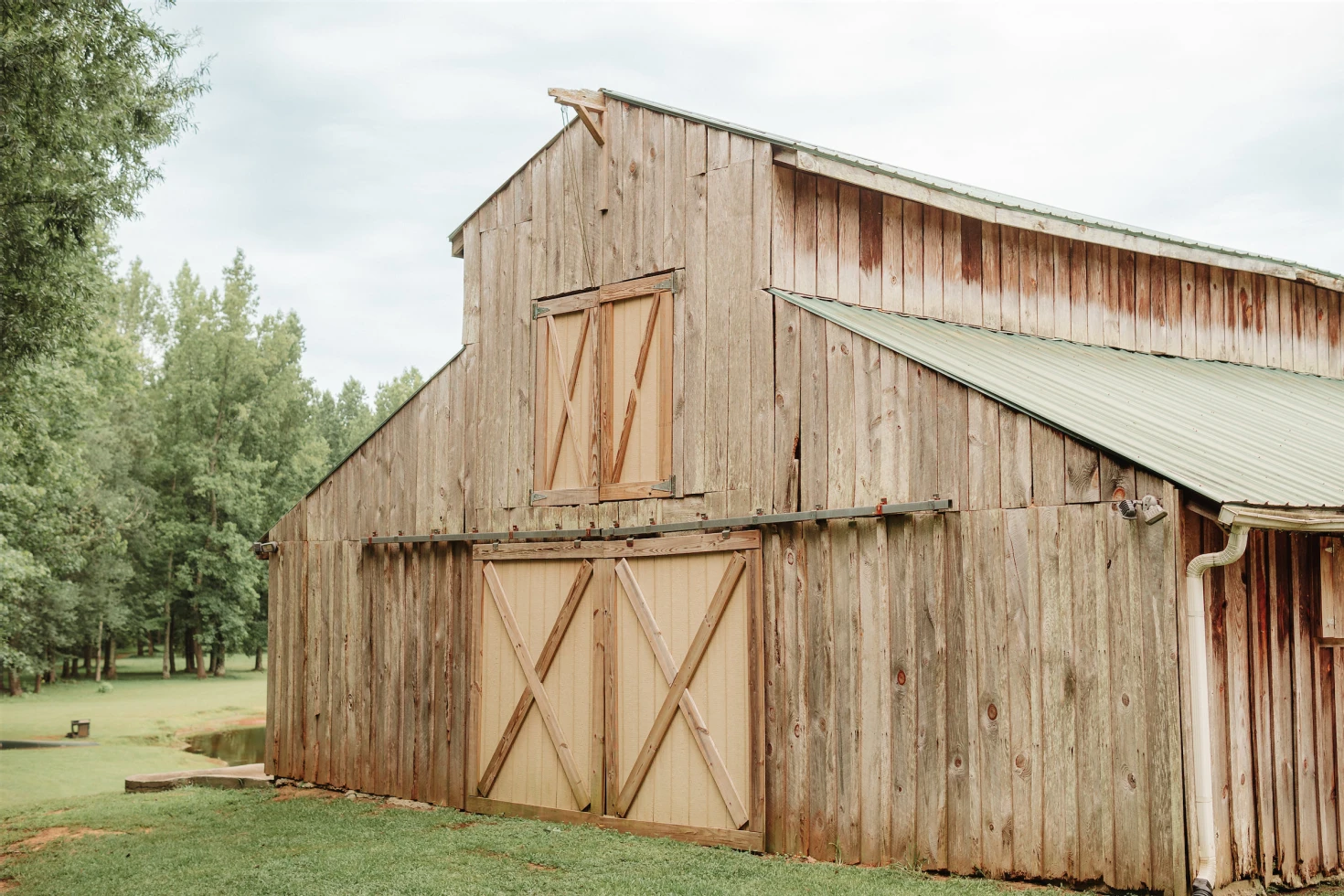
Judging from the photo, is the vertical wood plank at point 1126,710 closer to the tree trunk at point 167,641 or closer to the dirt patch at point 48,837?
the dirt patch at point 48,837

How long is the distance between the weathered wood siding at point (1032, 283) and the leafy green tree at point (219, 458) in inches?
1412

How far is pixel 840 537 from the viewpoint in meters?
9.38

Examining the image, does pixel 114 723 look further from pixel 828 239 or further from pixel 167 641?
pixel 828 239

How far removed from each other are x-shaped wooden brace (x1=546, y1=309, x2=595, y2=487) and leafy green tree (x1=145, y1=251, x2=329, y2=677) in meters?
33.5

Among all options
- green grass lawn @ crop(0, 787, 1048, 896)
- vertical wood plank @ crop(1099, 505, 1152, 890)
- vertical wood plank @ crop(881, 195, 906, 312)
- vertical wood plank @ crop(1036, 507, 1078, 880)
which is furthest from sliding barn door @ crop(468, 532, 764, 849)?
vertical wood plank @ crop(1099, 505, 1152, 890)

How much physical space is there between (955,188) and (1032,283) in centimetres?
135

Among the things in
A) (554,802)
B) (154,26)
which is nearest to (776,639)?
(554,802)

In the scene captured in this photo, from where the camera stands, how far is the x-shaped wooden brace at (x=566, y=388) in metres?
11.7

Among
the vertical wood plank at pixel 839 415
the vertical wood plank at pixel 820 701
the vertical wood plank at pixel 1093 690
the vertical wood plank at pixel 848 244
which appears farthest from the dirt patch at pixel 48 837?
the vertical wood plank at pixel 1093 690

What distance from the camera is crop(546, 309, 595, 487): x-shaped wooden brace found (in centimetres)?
1168

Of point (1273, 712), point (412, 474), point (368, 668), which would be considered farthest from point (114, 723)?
point (1273, 712)

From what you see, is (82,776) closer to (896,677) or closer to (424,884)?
(424,884)

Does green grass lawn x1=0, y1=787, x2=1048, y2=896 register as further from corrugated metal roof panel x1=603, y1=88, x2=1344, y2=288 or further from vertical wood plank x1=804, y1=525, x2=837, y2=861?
corrugated metal roof panel x1=603, y1=88, x2=1344, y2=288

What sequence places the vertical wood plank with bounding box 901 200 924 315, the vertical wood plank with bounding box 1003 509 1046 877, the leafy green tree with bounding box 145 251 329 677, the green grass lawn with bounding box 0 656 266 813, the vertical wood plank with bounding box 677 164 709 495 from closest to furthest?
1. the vertical wood plank with bounding box 1003 509 1046 877
2. the vertical wood plank with bounding box 677 164 709 495
3. the vertical wood plank with bounding box 901 200 924 315
4. the green grass lawn with bounding box 0 656 266 813
5. the leafy green tree with bounding box 145 251 329 677
